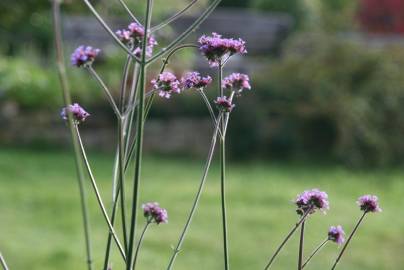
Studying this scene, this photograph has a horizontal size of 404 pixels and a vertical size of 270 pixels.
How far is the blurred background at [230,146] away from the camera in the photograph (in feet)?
15.9

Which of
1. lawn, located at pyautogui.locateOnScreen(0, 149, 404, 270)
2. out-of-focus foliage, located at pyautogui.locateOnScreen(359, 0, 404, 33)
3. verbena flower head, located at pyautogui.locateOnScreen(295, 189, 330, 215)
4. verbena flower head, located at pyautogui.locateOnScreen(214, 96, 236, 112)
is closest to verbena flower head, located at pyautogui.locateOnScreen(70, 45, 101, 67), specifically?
verbena flower head, located at pyautogui.locateOnScreen(214, 96, 236, 112)

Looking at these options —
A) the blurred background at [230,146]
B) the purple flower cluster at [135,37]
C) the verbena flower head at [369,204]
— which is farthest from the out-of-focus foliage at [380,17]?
the purple flower cluster at [135,37]

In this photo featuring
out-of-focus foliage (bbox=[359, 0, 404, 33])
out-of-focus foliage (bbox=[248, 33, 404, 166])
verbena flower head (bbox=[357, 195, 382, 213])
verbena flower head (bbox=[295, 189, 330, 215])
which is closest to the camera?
verbena flower head (bbox=[295, 189, 330, 215])

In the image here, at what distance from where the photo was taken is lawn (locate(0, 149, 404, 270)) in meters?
4.46

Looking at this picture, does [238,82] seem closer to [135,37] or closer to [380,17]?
[135,37]

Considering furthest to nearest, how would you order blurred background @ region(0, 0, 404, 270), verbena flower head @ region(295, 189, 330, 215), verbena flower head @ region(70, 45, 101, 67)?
blurred background @ region(0, 0, 404, 270) → verbena flower head @ region(295, 189, 330, 215) → verbena flower head @ region(70, 45, 101, 67)

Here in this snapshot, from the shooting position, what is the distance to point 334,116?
818cm

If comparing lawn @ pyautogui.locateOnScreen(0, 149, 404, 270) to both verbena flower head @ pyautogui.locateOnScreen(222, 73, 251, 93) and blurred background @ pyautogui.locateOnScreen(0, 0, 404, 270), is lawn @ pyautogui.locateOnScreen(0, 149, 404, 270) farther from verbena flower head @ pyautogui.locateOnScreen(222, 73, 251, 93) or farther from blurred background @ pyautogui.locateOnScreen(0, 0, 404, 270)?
verbena flower head @ pyautogui.locateOnScreen(222, 73, 251, 93)

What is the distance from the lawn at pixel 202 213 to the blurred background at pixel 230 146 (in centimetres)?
1

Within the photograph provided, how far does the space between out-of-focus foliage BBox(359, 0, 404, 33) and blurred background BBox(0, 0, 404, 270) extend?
22.4 feet

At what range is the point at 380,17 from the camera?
17.0 m

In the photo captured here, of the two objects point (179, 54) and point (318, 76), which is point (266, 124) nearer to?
point (318, 76)

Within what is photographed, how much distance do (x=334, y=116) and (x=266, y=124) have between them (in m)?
0.72

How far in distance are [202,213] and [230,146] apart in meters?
2.73
